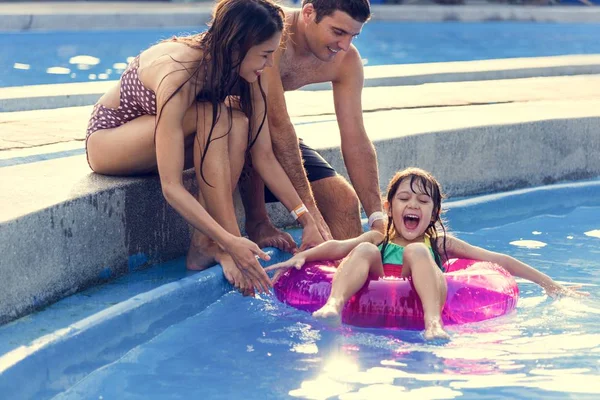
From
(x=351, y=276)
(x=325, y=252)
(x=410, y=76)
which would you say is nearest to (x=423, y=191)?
(x=325, y=252)

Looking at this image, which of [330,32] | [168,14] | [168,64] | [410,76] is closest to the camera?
[168,64]

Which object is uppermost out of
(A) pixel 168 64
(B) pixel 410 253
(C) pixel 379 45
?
(C) pixel 379 45

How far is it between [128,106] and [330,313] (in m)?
1.43

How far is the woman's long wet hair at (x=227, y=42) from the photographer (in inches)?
163

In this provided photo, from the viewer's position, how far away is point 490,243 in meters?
5.79

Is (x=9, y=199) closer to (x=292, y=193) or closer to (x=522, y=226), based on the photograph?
(x=292, y=193)

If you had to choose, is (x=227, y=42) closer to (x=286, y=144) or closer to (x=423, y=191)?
(x=286, y=144)

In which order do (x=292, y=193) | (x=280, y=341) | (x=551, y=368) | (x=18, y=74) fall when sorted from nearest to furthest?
(x=551, y=368), (x=280, y=341), (x=292, y=193), (x=18, y=74)

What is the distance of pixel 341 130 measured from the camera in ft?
17.1

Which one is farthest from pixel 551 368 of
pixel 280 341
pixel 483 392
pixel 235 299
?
pixel 235 299

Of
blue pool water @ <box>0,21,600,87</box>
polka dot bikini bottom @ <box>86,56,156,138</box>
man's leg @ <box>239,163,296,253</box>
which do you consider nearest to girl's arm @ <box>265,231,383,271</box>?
man's leg @ <box>239,163,296,253</box>

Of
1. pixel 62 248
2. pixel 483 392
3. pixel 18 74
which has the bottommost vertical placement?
pixel 483 392

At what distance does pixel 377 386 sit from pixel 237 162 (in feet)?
4.46

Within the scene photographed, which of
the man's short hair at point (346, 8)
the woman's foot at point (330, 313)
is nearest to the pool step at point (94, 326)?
the woman's foot at point (330, 313)
